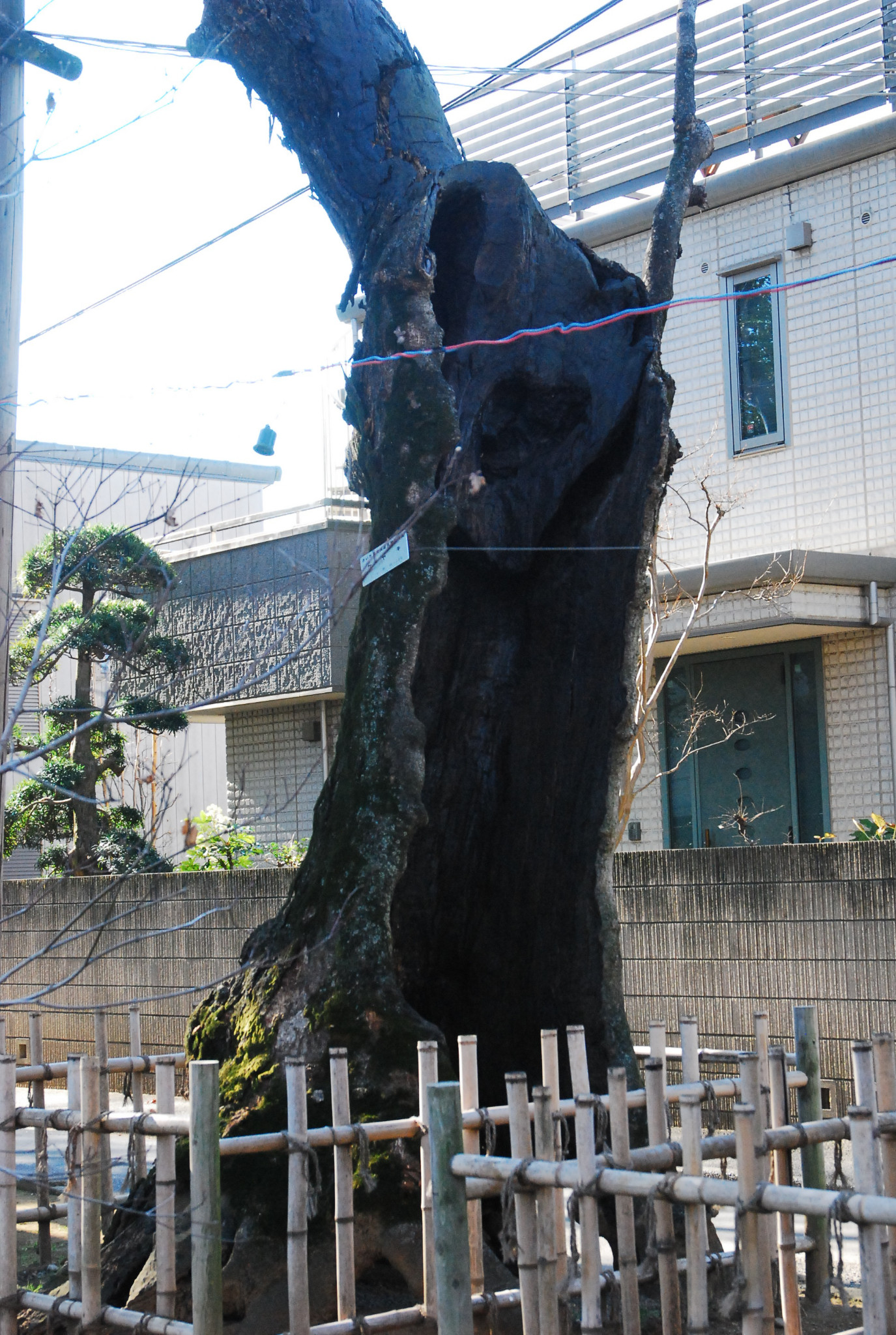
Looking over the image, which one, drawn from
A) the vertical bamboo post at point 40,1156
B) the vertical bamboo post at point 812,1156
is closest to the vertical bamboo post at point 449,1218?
the vertical bamboo post at point 812,1156

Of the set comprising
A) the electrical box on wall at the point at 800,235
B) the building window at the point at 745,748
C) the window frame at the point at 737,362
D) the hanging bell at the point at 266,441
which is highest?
the electrical box on wall at the point at 800,235

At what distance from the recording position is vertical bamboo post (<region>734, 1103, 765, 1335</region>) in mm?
3355

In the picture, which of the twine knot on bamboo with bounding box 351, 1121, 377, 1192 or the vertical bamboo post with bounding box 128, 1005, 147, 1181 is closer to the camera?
the twine knot on bamboo with bounding box 351, 1121, 377, 1192

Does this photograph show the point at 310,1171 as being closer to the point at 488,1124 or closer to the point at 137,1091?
the point at 488,1124

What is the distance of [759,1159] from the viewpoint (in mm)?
3604

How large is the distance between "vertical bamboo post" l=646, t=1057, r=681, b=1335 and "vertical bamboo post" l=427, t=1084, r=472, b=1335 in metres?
0.60

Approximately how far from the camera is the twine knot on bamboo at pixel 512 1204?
370cm

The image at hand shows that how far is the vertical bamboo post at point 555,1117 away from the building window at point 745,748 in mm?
7762

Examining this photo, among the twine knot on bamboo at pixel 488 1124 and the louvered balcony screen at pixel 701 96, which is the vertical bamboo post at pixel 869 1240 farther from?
the louvered balcony screen at pixel 701 96

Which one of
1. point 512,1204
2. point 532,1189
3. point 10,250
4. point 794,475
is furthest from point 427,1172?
point 794,475

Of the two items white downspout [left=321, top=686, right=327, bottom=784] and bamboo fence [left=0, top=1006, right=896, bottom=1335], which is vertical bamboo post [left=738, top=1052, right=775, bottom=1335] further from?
white downspout [left=321, top=686, right=327, bottom=784]

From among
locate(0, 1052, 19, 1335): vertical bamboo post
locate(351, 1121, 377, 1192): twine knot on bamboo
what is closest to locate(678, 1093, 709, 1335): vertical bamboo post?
locate(351, 1121, 377, 1192): twine knot on bamboo

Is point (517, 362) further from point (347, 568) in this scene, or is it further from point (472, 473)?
point (347, 568)

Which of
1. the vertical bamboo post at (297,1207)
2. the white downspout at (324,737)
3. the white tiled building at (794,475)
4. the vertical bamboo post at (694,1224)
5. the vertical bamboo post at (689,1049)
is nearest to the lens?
the vertical bamboo post at (694,1224)
